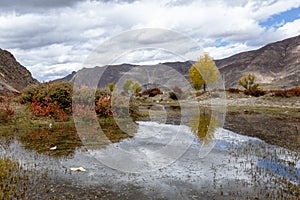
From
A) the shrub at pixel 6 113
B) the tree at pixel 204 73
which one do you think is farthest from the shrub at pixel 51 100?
the tree at pixel 204 73

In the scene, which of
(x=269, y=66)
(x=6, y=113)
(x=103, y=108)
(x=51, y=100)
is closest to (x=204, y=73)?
(x=103, y=108)

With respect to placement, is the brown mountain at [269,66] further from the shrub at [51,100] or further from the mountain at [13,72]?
the shrub at [51,100]

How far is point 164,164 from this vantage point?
35.3 feet

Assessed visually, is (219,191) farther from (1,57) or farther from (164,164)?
(1,57)

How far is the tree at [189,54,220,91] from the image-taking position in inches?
2352

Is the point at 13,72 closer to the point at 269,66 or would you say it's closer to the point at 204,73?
the point at 204,73

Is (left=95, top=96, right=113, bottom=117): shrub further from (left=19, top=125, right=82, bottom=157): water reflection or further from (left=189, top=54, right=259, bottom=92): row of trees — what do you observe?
(left=189, top=54, right=259, bottom=92): row of trees

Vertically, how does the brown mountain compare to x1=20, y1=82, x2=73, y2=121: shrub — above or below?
above

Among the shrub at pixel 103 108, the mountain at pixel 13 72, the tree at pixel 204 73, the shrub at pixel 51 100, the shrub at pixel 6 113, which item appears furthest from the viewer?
the tree at pixel 204 73

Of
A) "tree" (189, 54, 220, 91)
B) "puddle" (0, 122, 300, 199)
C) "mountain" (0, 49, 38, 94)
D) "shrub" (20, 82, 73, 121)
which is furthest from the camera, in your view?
"tree" (189, 54, 220, 91)

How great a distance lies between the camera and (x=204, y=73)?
196 feet

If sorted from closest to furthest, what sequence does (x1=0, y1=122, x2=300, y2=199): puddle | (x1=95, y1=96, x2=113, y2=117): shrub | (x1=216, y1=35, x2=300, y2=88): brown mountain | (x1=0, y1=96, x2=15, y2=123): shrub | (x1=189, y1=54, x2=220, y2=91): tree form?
(x1=0, y1=122, x2=300, y2=199): puddle < (x1=0, y1=96, x2=15, y2=123): shrub < (x1=95, y1=96, x2=113, y2=117): shrub < (x1=189, y1=54, x2=220, y2=91): tree < (x1=216, y1=35, x2=300, y2=88): brown mountain

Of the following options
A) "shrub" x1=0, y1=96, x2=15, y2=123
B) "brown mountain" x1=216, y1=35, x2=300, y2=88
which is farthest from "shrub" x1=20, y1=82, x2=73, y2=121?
"brown mountain" x1=216, y1=35, x2=300, y2=88

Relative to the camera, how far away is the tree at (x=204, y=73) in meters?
59.8
